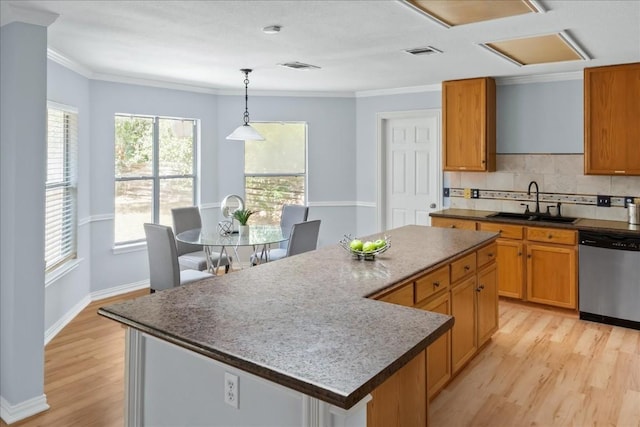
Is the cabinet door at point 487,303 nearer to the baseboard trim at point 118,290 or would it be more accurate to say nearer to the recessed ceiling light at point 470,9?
the recessed ceiling light at point 470,9

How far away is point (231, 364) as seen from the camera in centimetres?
147

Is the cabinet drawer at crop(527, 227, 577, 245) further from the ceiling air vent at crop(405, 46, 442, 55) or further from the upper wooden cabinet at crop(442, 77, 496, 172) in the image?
the ceiling air vent at crop(405, 46, 442, 55)

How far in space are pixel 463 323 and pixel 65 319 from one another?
3493mm

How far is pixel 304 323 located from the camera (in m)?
1.76

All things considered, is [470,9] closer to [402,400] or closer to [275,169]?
[402,400]

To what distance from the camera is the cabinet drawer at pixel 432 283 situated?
260 cm

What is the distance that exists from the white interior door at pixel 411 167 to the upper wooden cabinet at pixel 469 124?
431 millimetres

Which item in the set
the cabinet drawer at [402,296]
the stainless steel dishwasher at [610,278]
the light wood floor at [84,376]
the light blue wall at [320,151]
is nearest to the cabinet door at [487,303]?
the cabinet drawer at [402,296]

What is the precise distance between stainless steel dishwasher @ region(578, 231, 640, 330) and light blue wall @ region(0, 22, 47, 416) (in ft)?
14.6

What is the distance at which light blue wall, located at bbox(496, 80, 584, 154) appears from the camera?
16.5ft

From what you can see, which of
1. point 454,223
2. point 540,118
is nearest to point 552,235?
point 454,223

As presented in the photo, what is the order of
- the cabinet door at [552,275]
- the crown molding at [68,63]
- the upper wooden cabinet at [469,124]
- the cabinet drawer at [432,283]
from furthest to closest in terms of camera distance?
the upper wooden cabinet at [469,124] < the cabinet door at [552,275] < the crown molding at [68,63] < the cabinet drawer at [432,283]

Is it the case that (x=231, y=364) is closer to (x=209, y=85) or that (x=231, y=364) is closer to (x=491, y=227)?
(x=491, y=227)

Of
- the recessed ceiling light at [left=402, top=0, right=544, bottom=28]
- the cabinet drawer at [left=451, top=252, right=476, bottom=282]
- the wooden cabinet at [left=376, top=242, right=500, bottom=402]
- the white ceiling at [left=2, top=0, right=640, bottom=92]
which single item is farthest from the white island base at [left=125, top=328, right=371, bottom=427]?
the recessed ceiling light at [left=402, top=0, right=544, bottom=28]
